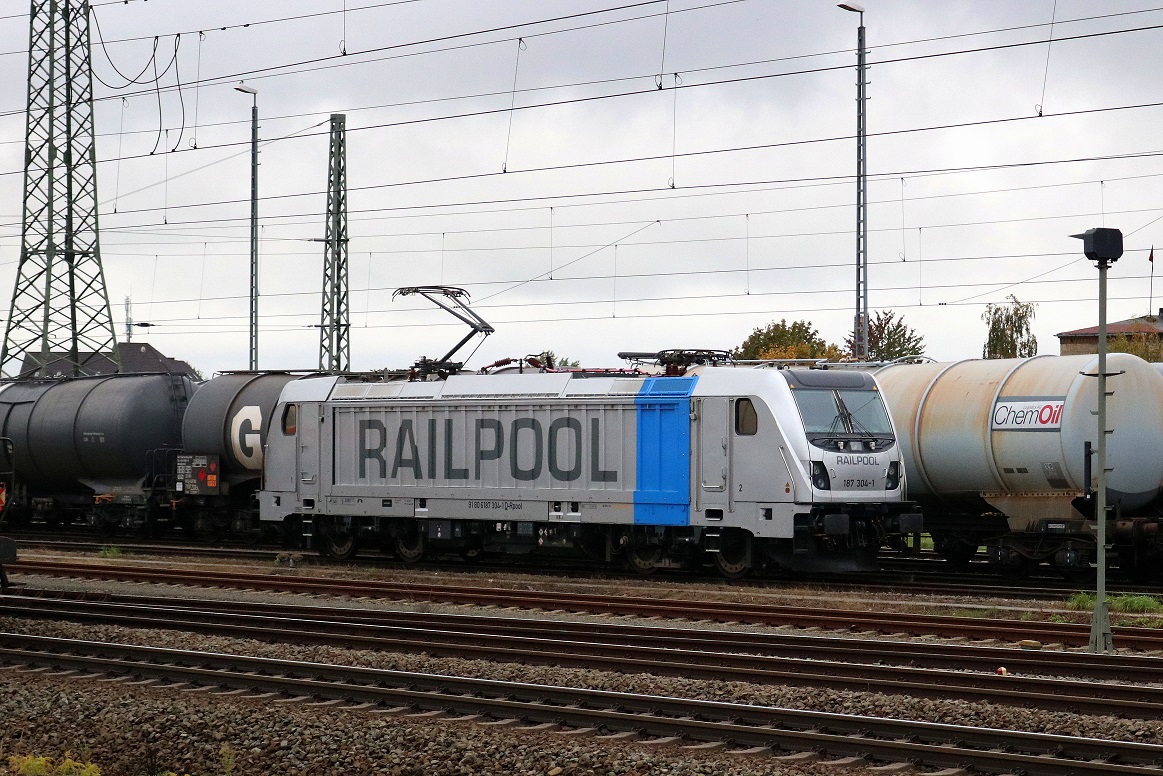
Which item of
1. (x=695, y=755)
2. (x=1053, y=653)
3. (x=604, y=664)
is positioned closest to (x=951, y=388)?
(x=1053, y=653)

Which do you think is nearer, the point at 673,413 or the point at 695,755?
the point at 695,755

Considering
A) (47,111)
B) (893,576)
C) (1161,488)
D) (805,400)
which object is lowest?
(893,576)

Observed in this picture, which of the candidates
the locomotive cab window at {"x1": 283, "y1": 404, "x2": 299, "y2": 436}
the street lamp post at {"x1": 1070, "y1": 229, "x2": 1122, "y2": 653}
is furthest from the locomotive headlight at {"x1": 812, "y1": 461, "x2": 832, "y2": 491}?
the locomotive cab window at {"x1": 283, "y1": 404, "x2": 299, "y2": 436}

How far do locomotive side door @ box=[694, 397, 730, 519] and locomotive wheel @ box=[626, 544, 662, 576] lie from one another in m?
1.70

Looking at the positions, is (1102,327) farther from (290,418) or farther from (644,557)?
(290,418)

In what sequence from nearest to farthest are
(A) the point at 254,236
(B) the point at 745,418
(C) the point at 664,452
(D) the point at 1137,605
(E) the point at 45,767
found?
(E) the point at 45,767 → (D) the point at 1137,605 → (B) the point at 745,418 → (C) the point at 664,452 → (A) the point at 254,236

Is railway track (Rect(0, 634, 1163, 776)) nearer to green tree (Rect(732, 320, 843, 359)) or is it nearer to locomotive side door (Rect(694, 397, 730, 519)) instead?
locomotive side door (Rect(694, 397, 730, 519))

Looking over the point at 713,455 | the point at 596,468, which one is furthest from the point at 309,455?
the point at 713,455

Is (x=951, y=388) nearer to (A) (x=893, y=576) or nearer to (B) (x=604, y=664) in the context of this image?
(A) (x=893, y=576)

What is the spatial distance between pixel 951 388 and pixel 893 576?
126 inches

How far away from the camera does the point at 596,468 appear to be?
21188 mm

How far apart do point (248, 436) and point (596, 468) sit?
30.3 feet

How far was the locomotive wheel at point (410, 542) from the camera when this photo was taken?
24031mm

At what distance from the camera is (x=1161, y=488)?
64.2ft
